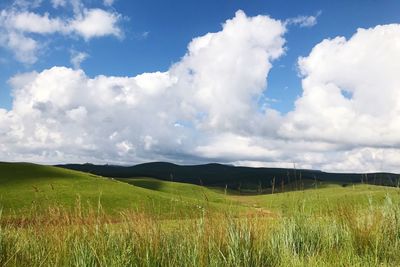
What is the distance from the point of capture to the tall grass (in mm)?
8586

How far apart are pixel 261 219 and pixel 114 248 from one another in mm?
4963

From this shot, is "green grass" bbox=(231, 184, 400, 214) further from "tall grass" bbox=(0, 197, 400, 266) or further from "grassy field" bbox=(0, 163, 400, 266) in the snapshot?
"tall grass" bbox=(0, 197, 400, 266)

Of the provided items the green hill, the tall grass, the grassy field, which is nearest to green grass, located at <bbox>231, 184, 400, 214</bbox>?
the grassy field

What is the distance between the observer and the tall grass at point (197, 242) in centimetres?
859

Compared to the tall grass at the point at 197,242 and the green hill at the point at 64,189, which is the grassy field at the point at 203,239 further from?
the green hill at the point at 64,189

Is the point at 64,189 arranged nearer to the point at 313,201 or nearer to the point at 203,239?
the point at 313,201

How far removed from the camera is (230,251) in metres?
9.19

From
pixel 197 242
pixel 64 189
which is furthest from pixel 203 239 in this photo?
pixel 64 189

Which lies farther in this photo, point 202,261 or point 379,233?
point 379,233

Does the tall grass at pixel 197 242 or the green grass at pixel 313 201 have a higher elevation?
the green grass at pixel 313 201

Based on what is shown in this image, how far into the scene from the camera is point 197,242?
8.95 m

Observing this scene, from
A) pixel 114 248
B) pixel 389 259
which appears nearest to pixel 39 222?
pixel 114 248

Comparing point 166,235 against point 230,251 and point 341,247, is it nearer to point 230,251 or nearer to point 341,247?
point 230,251

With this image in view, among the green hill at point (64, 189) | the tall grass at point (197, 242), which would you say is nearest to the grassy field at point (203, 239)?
the tall grass at point (197, 242)
